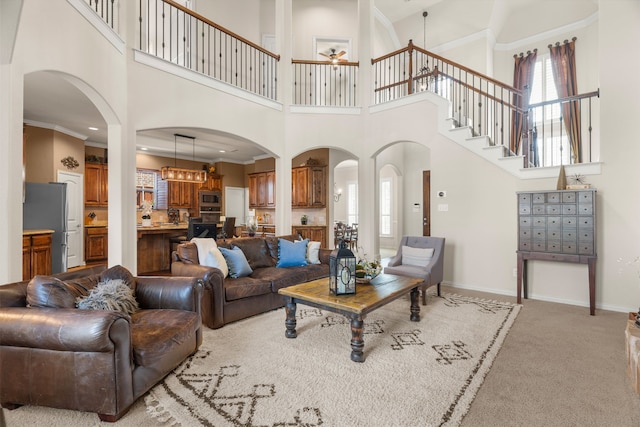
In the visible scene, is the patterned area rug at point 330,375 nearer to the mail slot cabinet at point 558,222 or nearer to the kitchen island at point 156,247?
the mail slot cabinet at point 558,222

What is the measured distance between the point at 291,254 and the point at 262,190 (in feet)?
16.6

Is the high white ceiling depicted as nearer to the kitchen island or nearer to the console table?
the kitchen island

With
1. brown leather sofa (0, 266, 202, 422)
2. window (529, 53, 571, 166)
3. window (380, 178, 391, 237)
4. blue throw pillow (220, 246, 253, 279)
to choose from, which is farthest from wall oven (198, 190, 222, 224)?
window (529, 53, 571, 166)

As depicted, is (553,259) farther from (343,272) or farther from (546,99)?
(546,99)

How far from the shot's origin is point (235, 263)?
3785 mm

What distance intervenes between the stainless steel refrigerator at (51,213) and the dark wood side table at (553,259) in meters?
7.02

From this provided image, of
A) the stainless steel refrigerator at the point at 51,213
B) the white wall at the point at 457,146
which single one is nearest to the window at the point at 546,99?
the white wall at the point at 457,146

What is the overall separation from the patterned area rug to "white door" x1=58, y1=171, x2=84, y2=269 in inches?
209

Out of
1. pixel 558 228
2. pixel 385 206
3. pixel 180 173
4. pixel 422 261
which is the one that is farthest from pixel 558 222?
pixel 180 173

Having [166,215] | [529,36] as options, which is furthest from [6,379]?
[529,36]

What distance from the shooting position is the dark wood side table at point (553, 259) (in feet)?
12.3

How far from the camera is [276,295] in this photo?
3.80m

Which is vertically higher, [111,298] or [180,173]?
[180,173]

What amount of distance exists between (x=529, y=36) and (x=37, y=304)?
9.74m
